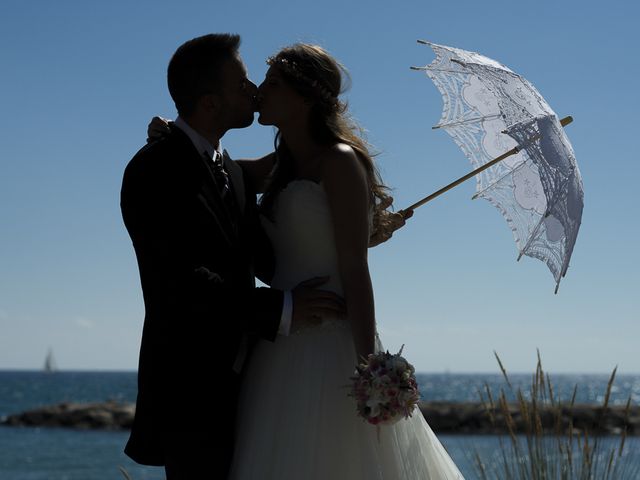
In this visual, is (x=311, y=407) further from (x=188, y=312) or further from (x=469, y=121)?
(x=469, y=121)

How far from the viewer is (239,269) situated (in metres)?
3.47

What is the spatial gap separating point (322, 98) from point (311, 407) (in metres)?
1.16

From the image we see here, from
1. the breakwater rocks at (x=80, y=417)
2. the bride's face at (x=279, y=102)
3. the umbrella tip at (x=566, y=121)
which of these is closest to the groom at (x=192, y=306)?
the bride's face at (x=279, y=102)

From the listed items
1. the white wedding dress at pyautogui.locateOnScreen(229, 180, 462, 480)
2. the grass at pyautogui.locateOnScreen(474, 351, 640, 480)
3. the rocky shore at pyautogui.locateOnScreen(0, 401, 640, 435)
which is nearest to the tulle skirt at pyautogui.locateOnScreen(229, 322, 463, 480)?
the white wedding dress at pyautogui.locateOnScreen(229, 180, 462, 480)

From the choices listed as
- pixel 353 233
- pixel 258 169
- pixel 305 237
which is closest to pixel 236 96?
pixel 258 169

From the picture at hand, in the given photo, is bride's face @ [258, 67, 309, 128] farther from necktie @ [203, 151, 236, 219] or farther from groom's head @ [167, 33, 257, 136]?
necktie @ [203, 151, 236, 219]

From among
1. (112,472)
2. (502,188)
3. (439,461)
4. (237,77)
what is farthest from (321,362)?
(112,472)

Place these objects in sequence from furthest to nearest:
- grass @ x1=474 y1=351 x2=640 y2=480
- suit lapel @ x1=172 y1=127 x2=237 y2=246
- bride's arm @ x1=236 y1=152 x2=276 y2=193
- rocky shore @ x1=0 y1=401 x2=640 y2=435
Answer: rocky shore @ x1=0 y1=401 x2=640 y2=435 → grass @ x1=474 y1=351 x2=640 y2=480 → bride's arm @ x1=236 y1=152 x2=276 y2=193 → suit lapel @ x1=172 y1=127 x2=237 y2=246

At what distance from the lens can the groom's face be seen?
377cm

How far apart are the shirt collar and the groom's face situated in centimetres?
14

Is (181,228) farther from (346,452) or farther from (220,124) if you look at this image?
(346,452)

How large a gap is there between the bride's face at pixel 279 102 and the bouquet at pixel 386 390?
1.06 m

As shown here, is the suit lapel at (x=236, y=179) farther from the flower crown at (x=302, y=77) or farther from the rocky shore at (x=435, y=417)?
the rocky shore at (x=435, y=417)

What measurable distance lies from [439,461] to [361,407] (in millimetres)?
523
